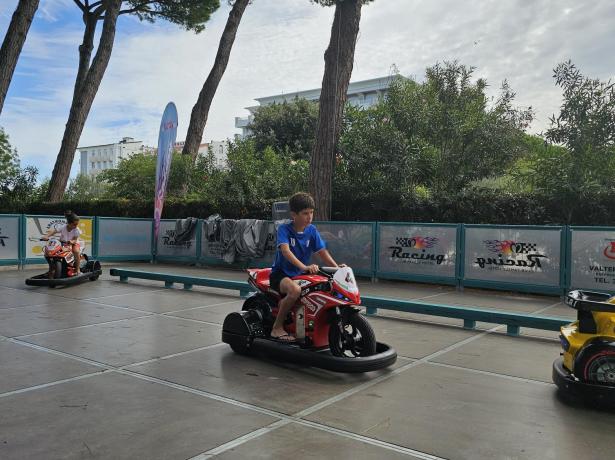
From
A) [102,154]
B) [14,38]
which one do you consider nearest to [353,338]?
[14,38]

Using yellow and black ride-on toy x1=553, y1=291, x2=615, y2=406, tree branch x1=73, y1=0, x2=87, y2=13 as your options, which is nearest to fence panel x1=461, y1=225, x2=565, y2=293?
yellow and black ride-on toy x1=553, y1=291, x2=615, y2=406

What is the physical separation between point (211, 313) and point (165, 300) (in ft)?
5.22

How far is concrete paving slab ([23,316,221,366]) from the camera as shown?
5566mm

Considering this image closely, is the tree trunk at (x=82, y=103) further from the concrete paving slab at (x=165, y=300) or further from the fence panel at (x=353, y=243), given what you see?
the concrete paving slab at (x=165, y=300)

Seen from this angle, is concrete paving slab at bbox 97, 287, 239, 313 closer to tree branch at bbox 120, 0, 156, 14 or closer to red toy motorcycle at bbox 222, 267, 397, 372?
red toy motorcycle at bbox 222, 267, 397, 372

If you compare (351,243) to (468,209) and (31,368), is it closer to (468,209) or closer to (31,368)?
(468,209)

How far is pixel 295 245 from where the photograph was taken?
5.33 metres

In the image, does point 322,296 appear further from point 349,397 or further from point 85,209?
point 85,209

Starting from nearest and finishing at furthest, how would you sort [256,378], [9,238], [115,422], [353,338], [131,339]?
1. [115,422]
2. [256,378]
3. [353,338]
4. [131,339]
5. [9,238]

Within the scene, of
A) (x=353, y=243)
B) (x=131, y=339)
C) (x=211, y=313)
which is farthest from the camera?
(x=353, y=243)

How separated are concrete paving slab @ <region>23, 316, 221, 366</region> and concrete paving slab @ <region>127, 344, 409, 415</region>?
43 centimetres

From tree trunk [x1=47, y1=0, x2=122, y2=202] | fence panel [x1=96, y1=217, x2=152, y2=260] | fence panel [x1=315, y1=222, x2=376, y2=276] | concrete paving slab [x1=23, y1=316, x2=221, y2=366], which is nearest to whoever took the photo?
concrete paving slab [x1=23, y1=316, x2=221, y2=366]

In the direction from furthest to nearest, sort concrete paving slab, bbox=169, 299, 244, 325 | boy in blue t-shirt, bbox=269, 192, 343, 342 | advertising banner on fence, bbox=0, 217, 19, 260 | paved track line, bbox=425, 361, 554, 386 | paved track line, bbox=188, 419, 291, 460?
advertising banner on fence, bbox=0, 217, 19, 260 < concrete paving slab, bbox=169, 299, 244, 325 < boy in blue t-shirt, bbox=269, 192, 343, 342 < paved track line, bbox=425, 361, 554, 386 < paved track line, bbox=188, 419, 291, 460

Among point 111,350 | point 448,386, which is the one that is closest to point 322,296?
point 448,386
